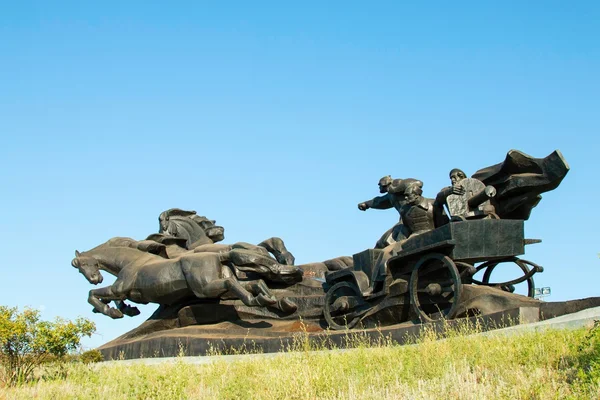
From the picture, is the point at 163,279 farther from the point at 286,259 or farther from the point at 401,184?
the point at 401,184

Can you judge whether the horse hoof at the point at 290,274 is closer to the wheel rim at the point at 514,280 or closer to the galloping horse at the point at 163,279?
the galloping horse at the point at 163,279

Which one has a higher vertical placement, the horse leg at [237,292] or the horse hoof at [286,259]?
the horse hoof at [286,259]

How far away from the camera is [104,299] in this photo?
15.9m

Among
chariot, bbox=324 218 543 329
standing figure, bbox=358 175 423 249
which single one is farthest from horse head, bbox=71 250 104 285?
standing figure, bbox=358 175 423 249

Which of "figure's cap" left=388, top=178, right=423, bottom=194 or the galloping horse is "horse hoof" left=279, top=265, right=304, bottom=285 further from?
"figure's cap" left=388, top=178, right=423, bottom=194

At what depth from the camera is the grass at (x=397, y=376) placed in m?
6.71

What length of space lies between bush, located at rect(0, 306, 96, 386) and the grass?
58cm

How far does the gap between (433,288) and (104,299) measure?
728 centimetres

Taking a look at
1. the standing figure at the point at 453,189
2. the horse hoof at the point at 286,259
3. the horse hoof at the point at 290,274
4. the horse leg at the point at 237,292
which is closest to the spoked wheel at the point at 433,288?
the standing figure at the point at 453,189

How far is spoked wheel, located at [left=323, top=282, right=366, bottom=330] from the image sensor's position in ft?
42.9

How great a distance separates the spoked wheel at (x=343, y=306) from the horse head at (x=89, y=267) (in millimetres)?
5218

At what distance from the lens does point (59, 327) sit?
9828mm

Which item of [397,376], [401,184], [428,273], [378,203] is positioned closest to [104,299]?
→ [378,203]

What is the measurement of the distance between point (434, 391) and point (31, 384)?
4971 mm
